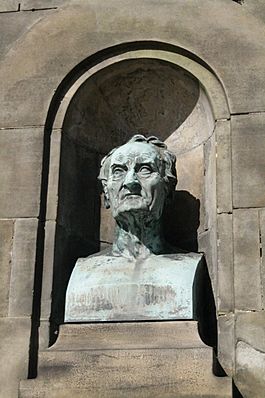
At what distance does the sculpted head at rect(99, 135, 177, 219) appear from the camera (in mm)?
6453

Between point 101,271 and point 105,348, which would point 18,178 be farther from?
point 105,348

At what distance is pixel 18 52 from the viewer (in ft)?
23.7

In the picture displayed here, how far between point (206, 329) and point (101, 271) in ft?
2.99

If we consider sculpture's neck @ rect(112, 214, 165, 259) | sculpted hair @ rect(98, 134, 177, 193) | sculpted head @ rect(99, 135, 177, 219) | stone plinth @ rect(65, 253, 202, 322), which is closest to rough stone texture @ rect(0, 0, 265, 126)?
sculpted hair @ rect(98, 134, 177, 193)

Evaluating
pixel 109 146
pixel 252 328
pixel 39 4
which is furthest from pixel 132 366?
pixel 39 4

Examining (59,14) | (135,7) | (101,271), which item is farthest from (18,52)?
(101,271)

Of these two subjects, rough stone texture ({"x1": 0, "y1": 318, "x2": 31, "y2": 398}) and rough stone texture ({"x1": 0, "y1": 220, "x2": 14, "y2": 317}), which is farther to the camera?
rough stone texture ({"x1": 0, "y1": 220, "x2": 14, "y2": 317})

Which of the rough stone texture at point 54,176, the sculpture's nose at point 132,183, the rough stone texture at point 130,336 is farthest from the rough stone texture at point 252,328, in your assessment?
the rough stone texture at point 54,176

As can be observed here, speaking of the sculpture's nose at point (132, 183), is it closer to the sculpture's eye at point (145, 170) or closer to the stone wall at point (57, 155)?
the sculpture's eye at point (145, 170)

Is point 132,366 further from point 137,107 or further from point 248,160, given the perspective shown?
point 137,107

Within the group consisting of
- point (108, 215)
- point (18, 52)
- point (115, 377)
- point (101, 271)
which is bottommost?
point (115, 377)

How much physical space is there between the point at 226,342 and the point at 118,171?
158 centimetres

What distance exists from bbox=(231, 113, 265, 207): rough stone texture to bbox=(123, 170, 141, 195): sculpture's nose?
2.44 feet

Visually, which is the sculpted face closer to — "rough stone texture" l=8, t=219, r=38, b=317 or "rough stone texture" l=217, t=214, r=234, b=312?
"rough stone texture" l=217, t=214, r=234, b=312
